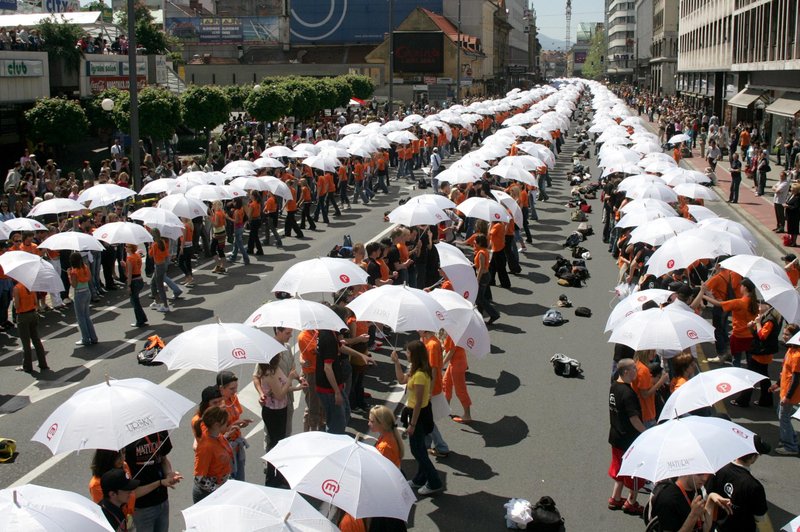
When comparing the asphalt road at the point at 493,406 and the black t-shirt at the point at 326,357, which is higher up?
the black t-shirt at the point at 326,357

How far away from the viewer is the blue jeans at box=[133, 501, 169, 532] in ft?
23.0

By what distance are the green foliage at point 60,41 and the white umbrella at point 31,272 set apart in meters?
26.7

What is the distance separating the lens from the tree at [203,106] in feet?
124

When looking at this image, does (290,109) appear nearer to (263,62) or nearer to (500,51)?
(263,62)

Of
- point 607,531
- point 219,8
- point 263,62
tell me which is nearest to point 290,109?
point 607,531

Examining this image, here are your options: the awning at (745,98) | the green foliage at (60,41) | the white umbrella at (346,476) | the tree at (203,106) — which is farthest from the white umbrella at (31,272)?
the awning at (745,98)

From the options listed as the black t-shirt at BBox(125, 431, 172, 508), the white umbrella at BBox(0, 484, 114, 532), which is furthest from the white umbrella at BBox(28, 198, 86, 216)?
the white umbrella at BBox(0, 484, 114, 532)

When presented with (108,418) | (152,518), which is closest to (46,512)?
(108,418)

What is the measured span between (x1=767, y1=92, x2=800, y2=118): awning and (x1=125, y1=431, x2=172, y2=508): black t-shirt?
33915 mm

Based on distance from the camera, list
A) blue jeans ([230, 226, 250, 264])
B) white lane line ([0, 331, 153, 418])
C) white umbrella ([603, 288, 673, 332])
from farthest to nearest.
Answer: blue jeans ([230, 226, 250, 264])
white lane line ([0, 331, 153, 418])
white umbrella ([603, 288, 673, 332])

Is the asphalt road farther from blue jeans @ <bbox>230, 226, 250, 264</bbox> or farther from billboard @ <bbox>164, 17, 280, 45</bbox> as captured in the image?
billboard @ <bbox>164, 17, 280, 45</bbox>

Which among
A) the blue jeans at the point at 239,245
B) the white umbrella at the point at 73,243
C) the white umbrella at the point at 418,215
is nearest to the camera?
the white umbrella at the point at 73,243

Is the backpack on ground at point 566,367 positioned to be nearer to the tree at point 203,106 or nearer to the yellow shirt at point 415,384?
the yellow shirt at point 415,384

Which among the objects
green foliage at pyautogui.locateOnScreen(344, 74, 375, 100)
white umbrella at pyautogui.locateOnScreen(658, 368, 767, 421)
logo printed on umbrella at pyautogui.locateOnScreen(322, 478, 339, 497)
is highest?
green foliage at pyautogui.locateOnScreen(344, 74, 375, 100)
